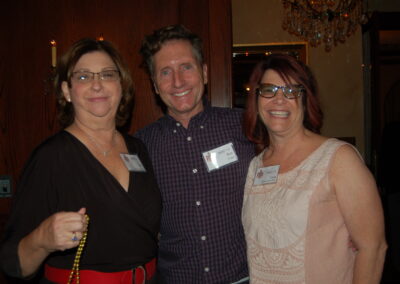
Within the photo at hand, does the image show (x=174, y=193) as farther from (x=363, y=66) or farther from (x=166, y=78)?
(x=363, y=66)

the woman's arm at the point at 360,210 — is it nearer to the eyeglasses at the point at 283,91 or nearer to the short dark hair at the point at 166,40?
the eyeglasses at the point at 283,91

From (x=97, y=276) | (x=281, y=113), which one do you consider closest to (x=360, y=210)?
(x=281, y=113)

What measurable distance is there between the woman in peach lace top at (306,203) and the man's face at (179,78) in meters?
0.48

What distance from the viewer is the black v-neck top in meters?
1.52

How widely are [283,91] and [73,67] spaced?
1.06 meters

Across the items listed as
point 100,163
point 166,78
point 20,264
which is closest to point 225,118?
point 166,78

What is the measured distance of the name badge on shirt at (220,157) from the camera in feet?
7.08

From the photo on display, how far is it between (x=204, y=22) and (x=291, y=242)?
6.45ft

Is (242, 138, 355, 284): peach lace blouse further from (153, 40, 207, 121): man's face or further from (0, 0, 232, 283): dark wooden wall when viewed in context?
(0, 0, 232, 283): dark wooden wall

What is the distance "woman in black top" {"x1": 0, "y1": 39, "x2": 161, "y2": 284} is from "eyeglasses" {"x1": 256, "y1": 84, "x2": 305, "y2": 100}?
0.74 m

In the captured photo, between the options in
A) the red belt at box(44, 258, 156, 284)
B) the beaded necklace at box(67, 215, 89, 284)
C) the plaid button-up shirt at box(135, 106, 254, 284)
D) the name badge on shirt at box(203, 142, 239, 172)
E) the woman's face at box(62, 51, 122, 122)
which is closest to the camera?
the beaded necklace at box(67, 215, 89, 284)

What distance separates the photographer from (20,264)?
1465 mm

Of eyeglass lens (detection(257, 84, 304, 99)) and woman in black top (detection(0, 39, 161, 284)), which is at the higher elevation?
eyeglass lens (detection(257, 84, 304, 99))

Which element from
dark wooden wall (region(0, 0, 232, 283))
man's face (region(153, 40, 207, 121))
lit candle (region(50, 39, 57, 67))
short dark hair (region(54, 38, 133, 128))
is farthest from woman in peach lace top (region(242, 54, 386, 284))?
lit candle (region(50, 39, 57, 67))
